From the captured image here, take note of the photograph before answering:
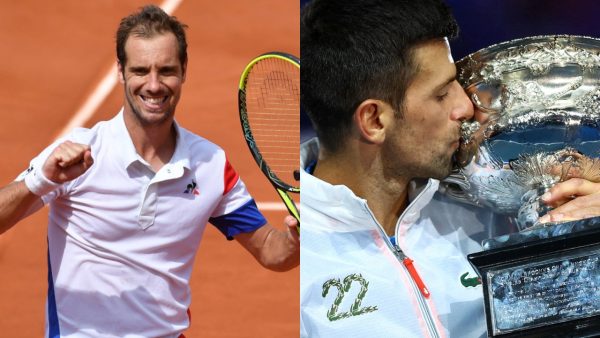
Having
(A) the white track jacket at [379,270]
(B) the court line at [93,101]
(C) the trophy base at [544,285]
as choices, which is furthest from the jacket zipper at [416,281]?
(B) the court line at [93,101]

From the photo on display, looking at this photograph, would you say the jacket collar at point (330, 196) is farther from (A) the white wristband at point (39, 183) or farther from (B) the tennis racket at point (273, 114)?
(A) the white wristband at point (39, 183)

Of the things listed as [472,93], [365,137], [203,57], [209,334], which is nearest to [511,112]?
[472,93]

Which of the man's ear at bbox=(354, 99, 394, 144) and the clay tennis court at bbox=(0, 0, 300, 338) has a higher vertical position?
the clay tennis court at bbox=(0, 0, 300, 338)

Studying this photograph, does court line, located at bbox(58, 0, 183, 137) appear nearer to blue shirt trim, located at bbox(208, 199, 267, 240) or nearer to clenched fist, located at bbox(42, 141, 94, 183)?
blue shirt trim, located at bbox(208, 199, 267, 240)

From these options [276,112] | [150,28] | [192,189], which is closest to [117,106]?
[150,28]

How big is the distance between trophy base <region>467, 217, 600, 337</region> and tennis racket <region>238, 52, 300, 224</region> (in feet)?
3.10

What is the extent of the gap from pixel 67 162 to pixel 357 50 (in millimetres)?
1125

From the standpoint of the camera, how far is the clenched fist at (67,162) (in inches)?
123

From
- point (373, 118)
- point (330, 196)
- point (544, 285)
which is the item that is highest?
point (373, 118)

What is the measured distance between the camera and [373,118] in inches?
94.3

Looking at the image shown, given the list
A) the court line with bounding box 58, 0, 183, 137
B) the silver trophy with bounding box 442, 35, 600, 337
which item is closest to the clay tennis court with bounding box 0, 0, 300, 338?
the court line with bounding box 58, 0, 183, 137

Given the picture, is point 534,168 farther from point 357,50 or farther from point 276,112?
point 276,112

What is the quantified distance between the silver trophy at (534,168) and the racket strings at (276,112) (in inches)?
37.9

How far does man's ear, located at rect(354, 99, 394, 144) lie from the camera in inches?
93.9
